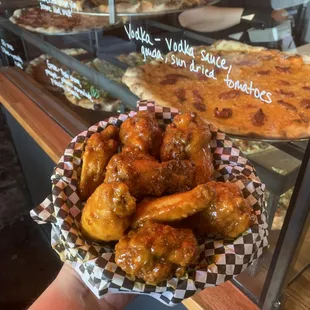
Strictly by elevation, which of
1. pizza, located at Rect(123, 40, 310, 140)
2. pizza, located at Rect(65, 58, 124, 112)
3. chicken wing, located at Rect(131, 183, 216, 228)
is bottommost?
pizza, located at Rect(65, 58, 124, 112)

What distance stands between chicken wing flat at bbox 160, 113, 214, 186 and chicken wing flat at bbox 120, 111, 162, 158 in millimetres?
30

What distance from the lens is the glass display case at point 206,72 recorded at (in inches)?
42.5

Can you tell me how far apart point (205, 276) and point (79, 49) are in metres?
1.93

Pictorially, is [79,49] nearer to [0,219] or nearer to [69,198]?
[0,219]

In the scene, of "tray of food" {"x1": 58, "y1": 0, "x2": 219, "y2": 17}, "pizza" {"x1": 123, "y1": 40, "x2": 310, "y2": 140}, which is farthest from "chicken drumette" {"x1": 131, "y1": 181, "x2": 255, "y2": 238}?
"tray of food" {"x1": 58, "y1": 0, "x2": 219, "y2": 17}

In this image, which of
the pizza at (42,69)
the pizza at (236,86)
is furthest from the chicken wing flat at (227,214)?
the pizza at (42,69)

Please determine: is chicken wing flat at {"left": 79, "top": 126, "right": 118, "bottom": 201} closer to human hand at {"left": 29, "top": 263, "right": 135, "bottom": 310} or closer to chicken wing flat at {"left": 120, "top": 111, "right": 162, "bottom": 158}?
chicken wing flat at {"left": 120, "top": 111, "right": 162, "bottom": 158}

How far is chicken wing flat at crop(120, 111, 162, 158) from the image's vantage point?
28.3 inches

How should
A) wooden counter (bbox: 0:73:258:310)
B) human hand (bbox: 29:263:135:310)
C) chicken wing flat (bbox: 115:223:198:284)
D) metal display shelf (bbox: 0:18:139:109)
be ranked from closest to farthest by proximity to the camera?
chicken wing flat (bbox: 115:223:198:284), human hand (bbox: 29:263:135:310), wooden counter (bbox: 0:73:258:310), metal display shelf (bbox: 0:18:139:109)

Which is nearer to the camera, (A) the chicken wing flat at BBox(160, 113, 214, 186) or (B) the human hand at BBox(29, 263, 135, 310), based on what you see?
(A) the chicken wing flat at BBox(160, 113, 214, 186)

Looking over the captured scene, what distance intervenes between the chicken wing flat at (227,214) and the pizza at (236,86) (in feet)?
2.37

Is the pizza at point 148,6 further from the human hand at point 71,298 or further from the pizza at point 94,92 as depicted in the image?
the human hand at point 71,298

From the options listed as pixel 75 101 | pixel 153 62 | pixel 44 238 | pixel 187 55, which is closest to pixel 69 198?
pixel 187 55

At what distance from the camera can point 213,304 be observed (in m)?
1.06
